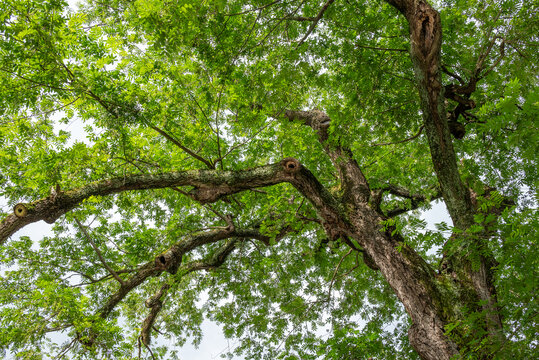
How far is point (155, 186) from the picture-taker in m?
4.47

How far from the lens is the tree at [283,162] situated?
342 cm

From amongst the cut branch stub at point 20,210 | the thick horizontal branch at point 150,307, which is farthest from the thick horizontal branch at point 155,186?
the thick horizontal branch at point 150,307

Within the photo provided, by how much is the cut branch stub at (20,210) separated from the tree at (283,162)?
0.04 ft

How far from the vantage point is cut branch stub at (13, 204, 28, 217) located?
3653 millimetres

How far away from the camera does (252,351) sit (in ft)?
24.7

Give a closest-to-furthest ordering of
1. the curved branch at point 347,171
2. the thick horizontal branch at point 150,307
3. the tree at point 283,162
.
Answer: the tree at point 283,162 < the curved branch at point 347,171 < the thick horizontal branch at point 150,307

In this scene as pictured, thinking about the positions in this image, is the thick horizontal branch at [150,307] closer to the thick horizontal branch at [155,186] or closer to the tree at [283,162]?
the tree at [283,162]

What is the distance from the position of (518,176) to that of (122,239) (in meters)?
7.89

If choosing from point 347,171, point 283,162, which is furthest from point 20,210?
point 347,171

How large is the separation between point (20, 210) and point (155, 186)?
1.46 meters

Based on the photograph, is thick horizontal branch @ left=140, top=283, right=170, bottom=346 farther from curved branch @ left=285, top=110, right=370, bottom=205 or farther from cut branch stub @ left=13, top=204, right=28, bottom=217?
curved branch @ left=285, top=110, right=370, bottom=205

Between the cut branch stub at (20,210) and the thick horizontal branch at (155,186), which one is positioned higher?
the thick horizontal branch at (155,186)

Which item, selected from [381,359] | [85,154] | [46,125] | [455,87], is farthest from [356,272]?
[46,125]

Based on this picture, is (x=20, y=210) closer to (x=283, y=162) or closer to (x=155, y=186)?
(x=155, y=186)
